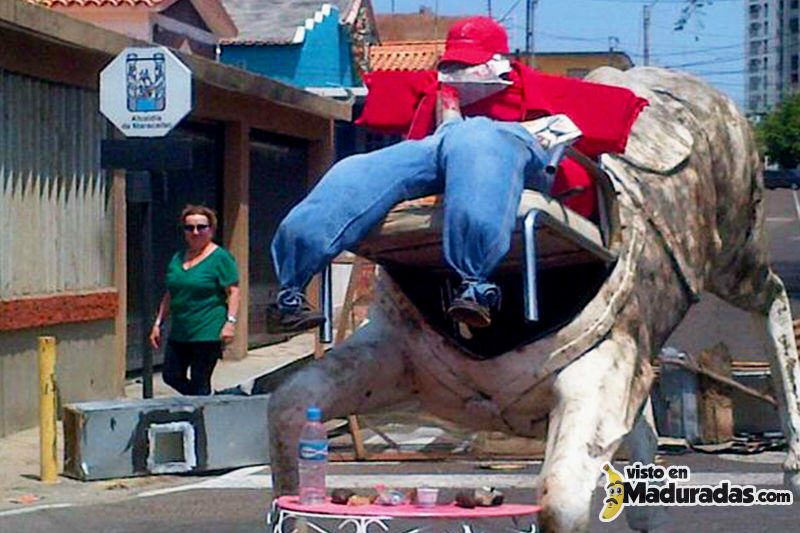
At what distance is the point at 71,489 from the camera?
1138 centimetres

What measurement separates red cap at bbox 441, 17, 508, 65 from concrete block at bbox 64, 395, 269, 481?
707cm

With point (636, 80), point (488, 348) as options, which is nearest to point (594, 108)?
point (488, 348)

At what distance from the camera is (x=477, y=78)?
4715 millimetres

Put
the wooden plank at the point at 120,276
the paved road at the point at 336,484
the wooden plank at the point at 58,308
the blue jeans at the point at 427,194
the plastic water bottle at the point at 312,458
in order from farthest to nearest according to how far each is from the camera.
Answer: the wooden plank at the point at 120,276 < the wooden plank at the point at 58,308 < the paved road at the point at 336,484 < the plastic water bottle at the point at 312,458 < the blue jeans at the point at 427,194

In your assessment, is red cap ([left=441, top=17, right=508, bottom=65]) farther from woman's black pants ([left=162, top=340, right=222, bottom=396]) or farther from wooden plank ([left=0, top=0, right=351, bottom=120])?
wooden plank ([left=0, top=0, right=351, bottom=120])

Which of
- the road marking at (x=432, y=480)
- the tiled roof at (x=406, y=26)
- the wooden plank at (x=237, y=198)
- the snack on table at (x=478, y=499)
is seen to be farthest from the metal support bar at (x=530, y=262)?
the tiled roof at (x=406, y=26)

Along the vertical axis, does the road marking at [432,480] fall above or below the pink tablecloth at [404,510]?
Result: below

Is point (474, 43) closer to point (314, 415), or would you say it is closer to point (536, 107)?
point (536, 107)

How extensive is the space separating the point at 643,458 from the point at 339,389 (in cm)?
222

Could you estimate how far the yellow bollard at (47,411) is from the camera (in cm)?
1156

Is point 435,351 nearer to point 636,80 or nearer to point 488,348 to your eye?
point 488,348

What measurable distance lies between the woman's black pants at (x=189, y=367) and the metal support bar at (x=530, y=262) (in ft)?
27.5

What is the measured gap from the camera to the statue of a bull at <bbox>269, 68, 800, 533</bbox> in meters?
4.46

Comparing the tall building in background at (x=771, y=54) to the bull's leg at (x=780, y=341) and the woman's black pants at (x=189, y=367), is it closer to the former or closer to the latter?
the woman's black pants at (x=189, y=367)
